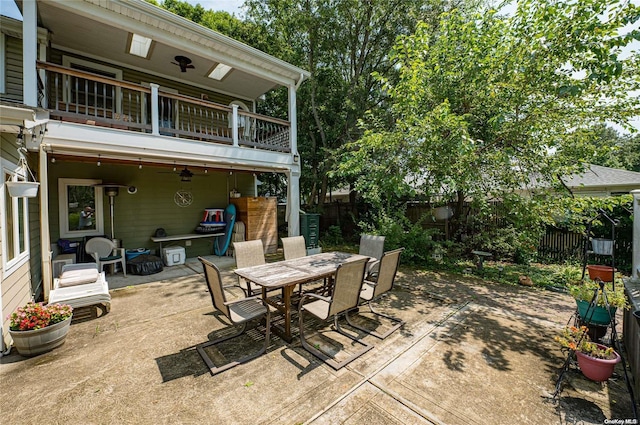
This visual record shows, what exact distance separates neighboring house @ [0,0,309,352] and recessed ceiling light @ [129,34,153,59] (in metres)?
0.04

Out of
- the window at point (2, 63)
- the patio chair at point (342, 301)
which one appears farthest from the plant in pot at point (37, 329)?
the window at point (2, 63)

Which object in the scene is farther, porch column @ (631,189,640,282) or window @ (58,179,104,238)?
window @ (58,179,104,238)

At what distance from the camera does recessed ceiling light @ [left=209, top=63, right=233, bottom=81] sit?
7407 millimetres

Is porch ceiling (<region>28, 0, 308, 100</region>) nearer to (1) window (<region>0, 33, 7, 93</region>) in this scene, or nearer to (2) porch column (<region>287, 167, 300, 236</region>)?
(1) window (<region>0, 33, 7, 93</region>)

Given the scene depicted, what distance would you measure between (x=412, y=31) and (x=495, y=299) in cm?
1079

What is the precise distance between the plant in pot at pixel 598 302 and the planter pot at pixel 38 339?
6126 millimetres

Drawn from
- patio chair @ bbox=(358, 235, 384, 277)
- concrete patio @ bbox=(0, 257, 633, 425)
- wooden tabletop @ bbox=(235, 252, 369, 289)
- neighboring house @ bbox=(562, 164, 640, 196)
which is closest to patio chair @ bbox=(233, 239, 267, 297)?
wooden tabletop @ bbox=(235, 252, 369, 289)

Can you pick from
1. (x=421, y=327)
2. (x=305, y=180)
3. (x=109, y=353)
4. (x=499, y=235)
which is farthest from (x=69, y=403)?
(x=305, y=180)

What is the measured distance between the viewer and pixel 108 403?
243 centimetres

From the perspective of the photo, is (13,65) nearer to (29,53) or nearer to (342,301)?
(29,53)

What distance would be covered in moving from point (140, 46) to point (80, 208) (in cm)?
418

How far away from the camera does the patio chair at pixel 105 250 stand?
624cm

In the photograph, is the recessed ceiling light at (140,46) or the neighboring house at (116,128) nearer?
the neighboring house at (116,128)

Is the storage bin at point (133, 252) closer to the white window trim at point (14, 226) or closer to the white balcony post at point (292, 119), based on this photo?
the white window trim at point (14, 226)
